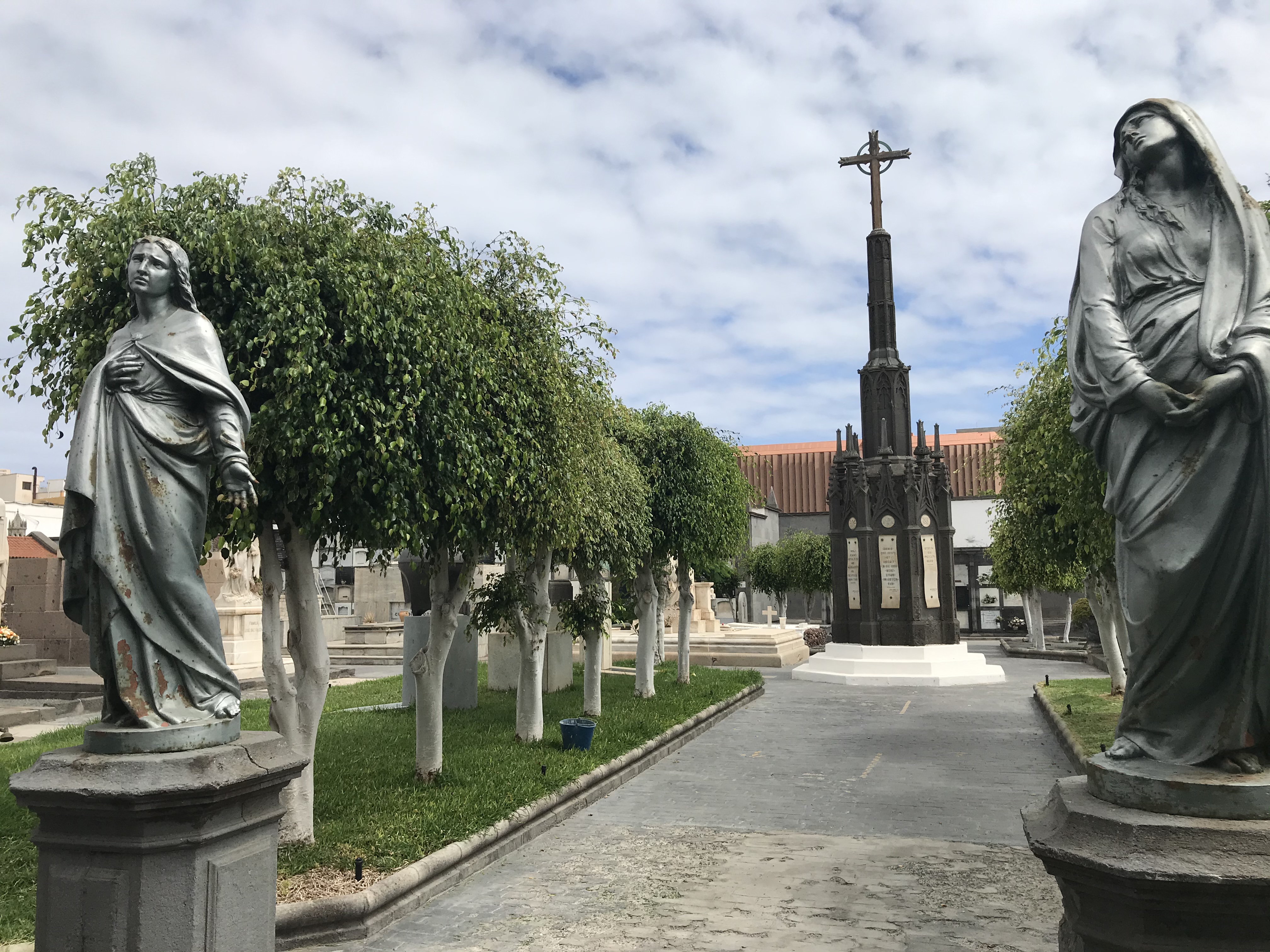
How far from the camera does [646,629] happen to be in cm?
1744

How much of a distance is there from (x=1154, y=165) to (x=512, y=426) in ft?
19.8

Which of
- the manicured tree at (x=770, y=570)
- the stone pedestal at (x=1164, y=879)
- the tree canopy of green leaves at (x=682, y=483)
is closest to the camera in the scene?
the stone pedestal at (x=1164, y=879)

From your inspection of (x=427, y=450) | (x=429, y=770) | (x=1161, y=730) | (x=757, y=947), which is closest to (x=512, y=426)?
(x=427, y=450)

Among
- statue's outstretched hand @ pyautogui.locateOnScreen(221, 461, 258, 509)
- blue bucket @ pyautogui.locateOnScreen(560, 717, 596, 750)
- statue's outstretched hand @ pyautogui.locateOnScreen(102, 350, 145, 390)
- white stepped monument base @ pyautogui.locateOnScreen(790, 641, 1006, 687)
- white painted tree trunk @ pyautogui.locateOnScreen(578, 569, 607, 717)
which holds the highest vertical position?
statue's outstretched hand @ pyautogui.locateOnScreen(102, 350, 145, 390)

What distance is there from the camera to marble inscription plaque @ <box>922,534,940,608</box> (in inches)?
966

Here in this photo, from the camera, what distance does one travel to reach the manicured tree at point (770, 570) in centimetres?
4725

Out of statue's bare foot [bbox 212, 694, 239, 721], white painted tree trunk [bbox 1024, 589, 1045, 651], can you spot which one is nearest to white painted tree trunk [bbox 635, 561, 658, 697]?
statue's bare foot [bbox 212, 694, 239, 721]

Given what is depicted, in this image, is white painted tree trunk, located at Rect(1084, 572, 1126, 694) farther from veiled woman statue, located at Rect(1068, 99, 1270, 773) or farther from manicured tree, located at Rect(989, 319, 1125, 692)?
veiled woman statue, located at Rect(1068, 99, 1270, 773)

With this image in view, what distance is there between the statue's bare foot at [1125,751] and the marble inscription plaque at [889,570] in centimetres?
2192

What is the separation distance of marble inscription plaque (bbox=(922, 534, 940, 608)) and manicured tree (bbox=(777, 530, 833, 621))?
19671 millimetres

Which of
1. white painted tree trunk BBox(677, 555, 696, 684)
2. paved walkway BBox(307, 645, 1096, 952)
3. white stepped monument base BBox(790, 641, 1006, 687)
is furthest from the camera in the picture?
white stepped monument base BBox(790, 641, 1006, 687)

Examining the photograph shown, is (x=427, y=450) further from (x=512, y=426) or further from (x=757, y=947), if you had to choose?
(x=757, y=947)

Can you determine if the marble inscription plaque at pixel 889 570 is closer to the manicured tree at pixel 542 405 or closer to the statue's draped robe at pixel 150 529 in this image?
the manicured tree at pixel 542 405

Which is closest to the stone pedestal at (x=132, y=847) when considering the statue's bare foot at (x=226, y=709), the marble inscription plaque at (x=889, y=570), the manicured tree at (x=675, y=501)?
the statue's bare foot at (x=226, y=709)
